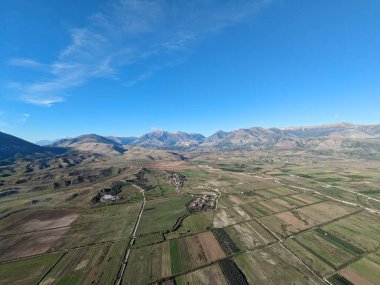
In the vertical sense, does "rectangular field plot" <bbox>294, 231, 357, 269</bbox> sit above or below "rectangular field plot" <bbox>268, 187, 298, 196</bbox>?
below

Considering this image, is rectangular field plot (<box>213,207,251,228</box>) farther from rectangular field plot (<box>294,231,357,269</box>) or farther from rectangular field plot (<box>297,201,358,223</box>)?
rectangular field plot (<box>297,201,358,223</box>)

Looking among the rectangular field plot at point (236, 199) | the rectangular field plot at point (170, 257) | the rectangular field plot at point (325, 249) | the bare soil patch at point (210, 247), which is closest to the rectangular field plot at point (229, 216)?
the rectangular field plot at point (236, 199)

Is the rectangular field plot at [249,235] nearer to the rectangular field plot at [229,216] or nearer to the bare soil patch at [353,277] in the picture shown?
the rectangular field plot at [229,216]

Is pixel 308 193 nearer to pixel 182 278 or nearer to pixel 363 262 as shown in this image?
pixel 363 262

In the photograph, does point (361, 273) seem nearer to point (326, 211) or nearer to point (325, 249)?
point (325, 249)

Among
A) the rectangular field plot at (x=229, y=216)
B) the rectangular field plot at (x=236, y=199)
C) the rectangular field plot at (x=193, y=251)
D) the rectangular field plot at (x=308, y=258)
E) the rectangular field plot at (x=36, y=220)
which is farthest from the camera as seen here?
the rectangular field plot at (x=236, y=199)

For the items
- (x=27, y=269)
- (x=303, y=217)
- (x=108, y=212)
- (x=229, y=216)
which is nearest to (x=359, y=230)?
(x=303, y=217)

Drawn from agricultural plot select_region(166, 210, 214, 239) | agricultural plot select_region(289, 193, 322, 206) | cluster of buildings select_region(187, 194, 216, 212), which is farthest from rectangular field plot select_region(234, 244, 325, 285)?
agricultural plot select_region(289, 193, 322, 206)
